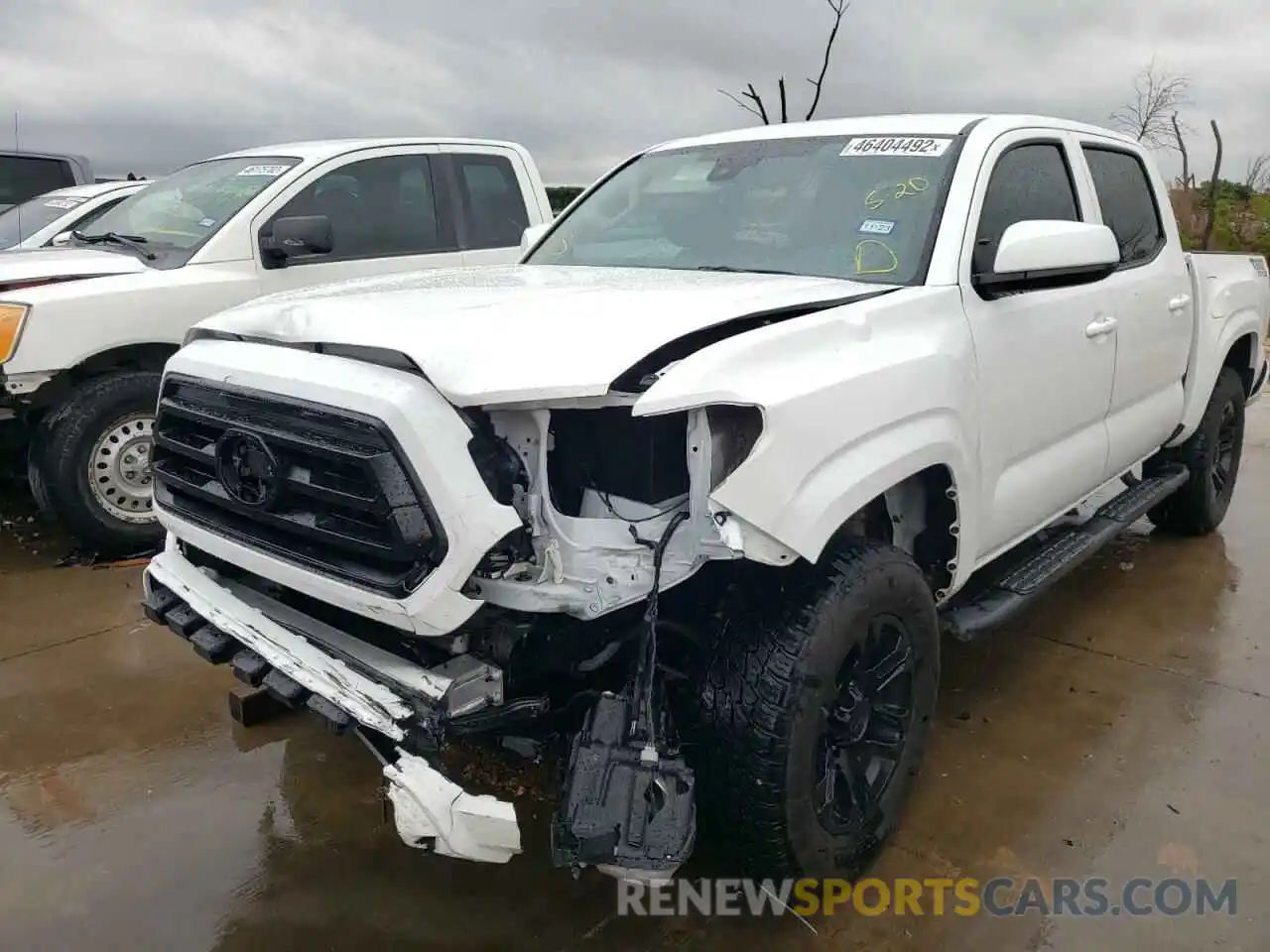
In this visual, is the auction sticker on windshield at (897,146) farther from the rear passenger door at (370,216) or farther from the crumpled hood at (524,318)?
the rear passenger door at (370,216)

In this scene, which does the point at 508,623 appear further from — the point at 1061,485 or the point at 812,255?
the point at 1061,485

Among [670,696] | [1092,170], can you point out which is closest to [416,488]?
[670,696]

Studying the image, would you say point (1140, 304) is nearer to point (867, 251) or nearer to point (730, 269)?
point (867, 251)

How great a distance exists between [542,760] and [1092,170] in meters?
3.03

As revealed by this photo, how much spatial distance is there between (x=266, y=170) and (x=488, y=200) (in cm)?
132

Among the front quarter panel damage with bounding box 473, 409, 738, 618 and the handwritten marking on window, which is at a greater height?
the handwritten marking on window

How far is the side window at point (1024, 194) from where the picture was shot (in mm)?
3213

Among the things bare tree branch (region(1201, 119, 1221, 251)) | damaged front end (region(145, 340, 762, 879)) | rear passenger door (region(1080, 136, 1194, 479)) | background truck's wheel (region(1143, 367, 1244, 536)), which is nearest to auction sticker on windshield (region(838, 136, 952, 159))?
rear passenger door (region(1080, 136, 1194, 479))

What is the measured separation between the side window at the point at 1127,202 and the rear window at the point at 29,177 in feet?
31.2

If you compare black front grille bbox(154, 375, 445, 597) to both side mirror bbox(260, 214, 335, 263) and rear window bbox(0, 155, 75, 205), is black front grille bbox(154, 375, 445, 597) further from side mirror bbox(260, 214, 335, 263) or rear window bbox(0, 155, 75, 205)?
rear window bbox(0, 155, 75, 205)

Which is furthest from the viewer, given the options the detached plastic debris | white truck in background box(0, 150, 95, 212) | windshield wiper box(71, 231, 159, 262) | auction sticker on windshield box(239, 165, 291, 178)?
white truck in background box(0, 150, 95, 212)

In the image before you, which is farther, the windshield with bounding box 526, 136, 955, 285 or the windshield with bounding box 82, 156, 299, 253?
the windshield with bounding box 82, 156, 299, 253

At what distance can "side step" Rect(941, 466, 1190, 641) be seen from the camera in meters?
3.20

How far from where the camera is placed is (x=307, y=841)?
291 centimetres
